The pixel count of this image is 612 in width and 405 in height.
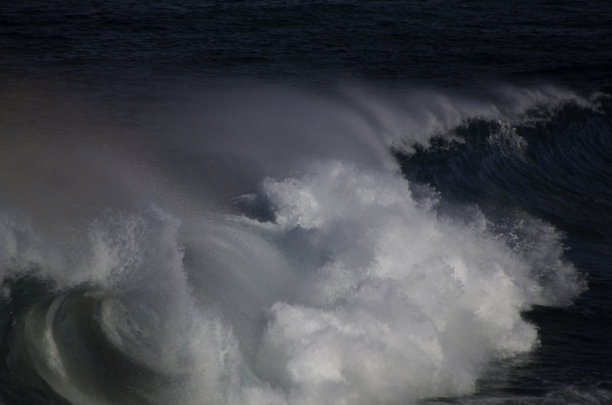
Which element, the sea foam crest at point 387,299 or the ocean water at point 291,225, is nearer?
the ocean water at point 291,225

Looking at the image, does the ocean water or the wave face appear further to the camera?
the ocean water

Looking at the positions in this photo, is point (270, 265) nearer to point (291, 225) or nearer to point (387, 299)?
point (291, 225)

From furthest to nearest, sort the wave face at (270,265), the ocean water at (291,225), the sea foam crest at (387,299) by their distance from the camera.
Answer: the sea foam crest at (387,299) < the ocean water at (291,225) < the wave face at (270,265)

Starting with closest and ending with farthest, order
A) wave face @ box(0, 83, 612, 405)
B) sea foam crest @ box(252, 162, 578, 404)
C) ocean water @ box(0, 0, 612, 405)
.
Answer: wave face @ box(0, 83, 612, 405) < ocean water @ box(0, 0, 612, 405) < sea foam crest @ box(252, 162, 578, 404)

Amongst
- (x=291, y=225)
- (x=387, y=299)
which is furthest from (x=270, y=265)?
(x=387, y=299)

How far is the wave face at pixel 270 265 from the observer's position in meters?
7.59

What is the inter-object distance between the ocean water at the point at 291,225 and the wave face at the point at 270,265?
28mm

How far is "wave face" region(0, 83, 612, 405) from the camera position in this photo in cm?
759

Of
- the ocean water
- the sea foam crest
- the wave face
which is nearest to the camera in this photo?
the wave face

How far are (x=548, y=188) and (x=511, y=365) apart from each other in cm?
829

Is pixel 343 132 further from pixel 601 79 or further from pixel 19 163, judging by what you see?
pixel 601 79

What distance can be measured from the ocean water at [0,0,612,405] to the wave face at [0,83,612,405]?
0.03 meters

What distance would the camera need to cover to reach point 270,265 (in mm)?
Answer: 9516

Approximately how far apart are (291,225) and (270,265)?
1109 mm
